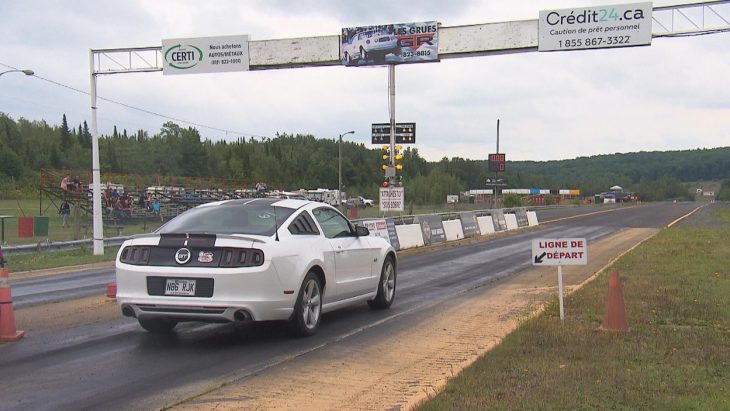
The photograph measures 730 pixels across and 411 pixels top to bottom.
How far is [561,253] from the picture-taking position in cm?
927

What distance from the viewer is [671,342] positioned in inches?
304

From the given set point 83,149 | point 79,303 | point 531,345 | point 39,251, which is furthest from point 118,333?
point 83,149

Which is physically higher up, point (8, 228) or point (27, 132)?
point (27, 132)

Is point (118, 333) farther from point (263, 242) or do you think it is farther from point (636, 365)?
point (636, 365)

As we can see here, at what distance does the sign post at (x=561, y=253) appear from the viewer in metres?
9.19

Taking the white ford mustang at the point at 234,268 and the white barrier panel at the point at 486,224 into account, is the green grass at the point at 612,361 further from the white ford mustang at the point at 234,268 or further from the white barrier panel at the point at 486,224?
the white barrier panel at the point at 486,224

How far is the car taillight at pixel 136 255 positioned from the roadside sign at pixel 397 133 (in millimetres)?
21794

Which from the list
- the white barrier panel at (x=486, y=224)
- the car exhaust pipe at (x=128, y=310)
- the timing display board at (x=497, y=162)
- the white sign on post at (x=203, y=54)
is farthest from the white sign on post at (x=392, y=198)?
the timing display board at (x=497, y=162)

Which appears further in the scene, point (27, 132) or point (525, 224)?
point (27, 132)

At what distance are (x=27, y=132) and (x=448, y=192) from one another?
71.3 m

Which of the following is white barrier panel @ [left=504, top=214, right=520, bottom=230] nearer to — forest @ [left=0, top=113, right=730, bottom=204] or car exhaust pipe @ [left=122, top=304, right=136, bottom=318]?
forest @ [left=0, top=113, right=730, bottom=204]

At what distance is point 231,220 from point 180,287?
45.3 inches

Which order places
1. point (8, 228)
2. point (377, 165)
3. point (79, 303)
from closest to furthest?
1. point (79, 303)
2. point (8, 228)
3. point (377, 165)

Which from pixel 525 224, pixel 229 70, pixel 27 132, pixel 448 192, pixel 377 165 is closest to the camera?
pixel 229 70
